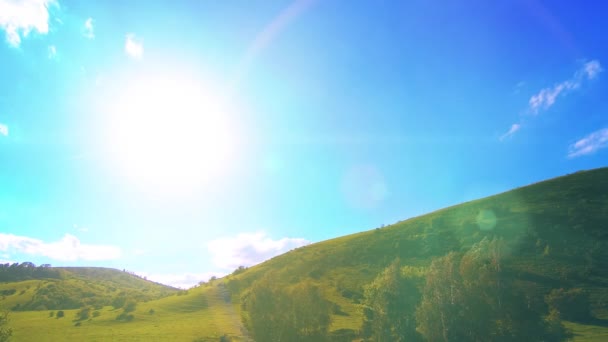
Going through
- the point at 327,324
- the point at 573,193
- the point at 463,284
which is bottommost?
the point at 327,324

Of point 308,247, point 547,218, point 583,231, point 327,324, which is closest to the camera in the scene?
point 327,324

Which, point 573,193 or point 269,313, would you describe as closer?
point 269,313

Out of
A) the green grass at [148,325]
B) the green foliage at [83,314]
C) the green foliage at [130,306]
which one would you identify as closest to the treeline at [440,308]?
the green grass at [148,325]

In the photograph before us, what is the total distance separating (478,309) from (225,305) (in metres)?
71.9

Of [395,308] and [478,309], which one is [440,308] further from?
[395,308]

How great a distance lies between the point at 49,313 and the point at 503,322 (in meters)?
106

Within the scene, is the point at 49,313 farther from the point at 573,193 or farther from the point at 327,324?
the point at 573,193

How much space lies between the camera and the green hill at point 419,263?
64438 millimetres

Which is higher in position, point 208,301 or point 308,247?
point 308,247

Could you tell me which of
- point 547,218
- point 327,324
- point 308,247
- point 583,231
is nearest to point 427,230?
point 547,218

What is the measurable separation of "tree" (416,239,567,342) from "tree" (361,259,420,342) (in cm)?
517

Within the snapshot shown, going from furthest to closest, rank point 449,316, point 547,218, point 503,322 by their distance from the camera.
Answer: point 547,218 → point 449,316 → point 503,322

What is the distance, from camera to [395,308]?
1818 inches

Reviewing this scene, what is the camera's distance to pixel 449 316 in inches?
1476
